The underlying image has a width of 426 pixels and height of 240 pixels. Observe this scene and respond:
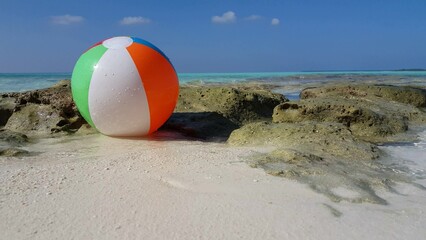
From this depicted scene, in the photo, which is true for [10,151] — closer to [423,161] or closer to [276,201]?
[276,201]

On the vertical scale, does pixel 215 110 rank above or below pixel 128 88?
below

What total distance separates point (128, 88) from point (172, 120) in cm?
173

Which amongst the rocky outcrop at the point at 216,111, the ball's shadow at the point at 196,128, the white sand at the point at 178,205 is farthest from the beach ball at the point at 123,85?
the white sand at the point at 178,205

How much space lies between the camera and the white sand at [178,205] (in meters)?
2.13

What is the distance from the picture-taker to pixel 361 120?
609 cm

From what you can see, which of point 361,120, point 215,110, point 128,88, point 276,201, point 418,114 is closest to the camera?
point 276,201

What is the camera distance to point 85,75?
4.76 m

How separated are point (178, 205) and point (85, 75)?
2.85m

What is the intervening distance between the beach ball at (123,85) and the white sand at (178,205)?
1.16m

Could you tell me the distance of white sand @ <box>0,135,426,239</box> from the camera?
213 cm

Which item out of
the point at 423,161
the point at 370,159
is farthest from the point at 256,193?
the point at 423,161

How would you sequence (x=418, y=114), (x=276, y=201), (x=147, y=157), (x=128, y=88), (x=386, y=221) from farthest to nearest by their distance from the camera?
(x=418, y=114) → (x=128, y=88) → (x=147, y=157) → (x=276, y=201) → (x=386, y=221)

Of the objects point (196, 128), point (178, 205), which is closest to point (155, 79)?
point (196, 128)

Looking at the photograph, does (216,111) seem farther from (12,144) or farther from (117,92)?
(12,144)
